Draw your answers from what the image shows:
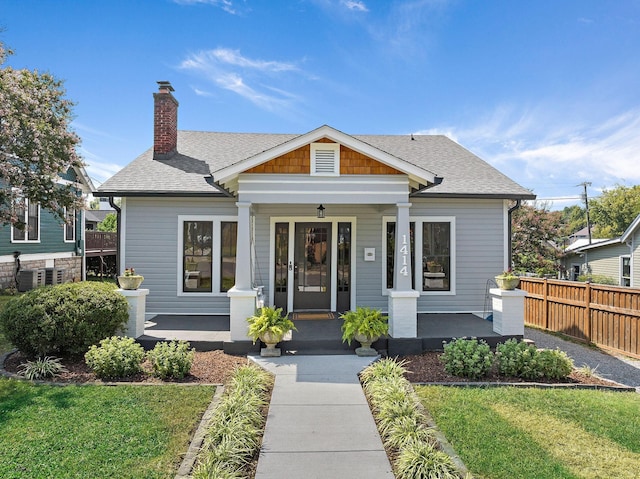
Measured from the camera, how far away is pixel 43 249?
15.2m

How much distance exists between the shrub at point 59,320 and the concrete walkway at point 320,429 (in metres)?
2.75

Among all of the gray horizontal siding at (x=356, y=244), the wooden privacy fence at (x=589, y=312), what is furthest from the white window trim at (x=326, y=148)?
the wooden privacy fence at (x=589, y=312)

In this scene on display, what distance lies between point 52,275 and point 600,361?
18.8 m

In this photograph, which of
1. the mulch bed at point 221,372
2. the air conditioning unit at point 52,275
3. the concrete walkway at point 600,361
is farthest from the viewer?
the air conditioning unit at point 52,275

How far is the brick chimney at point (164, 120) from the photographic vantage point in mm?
9508

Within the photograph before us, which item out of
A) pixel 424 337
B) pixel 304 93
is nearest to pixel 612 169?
pixel 304 93

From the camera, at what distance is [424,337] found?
6.46m

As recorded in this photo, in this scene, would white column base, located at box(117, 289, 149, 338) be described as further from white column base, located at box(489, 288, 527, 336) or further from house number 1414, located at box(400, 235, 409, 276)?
white column base, located at box(489, 288, 527, 336)

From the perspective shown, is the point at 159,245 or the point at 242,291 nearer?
the point at 242,291

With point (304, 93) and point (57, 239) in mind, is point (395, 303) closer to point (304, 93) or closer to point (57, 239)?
point (304, 93)

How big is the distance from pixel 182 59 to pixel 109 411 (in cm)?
965

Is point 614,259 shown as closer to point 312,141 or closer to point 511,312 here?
point 511,312

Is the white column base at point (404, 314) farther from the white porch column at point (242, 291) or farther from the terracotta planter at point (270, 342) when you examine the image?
the white porch column at point (242, 291)

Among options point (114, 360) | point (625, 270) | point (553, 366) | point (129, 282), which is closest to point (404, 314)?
point (553, 366)
